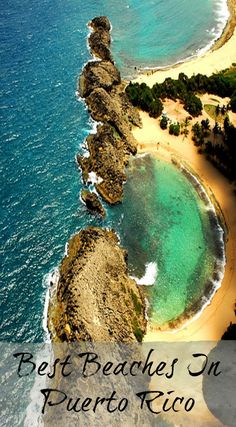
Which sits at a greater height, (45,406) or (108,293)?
(108,293)

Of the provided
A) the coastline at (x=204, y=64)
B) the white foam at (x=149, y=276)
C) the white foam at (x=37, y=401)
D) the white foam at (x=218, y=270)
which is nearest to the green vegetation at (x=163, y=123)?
the white foam at (x=218, y=270)

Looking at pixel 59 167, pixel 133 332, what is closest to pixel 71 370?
pixel 133 332

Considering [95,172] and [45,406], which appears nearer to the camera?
[45,406]

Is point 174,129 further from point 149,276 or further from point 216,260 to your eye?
point 149,276

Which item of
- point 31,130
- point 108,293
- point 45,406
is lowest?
point 45,406

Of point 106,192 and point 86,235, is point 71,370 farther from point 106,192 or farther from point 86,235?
point 106,192

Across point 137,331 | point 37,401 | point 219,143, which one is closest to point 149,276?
point 137,331

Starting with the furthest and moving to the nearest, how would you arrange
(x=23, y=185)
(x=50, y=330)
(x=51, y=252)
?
(x=23, y=185) < (x=51, y=252) < (x=50, y=330)
